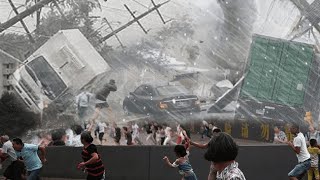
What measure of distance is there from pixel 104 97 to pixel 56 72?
2911 mm

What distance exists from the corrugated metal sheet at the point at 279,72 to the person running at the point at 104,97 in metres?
6.90

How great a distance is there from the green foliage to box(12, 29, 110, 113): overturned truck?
1.37 ft

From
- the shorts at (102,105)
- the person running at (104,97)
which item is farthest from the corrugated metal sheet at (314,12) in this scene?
the shorts at (102,105)

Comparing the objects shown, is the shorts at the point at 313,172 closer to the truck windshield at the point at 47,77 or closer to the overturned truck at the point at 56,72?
the overturned truck at the point at 56,72

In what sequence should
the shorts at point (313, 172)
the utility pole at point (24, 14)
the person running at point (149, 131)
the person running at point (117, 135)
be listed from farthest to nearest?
1. the utility pole at point (24, 14)
2. the person running at point (117, 135)
3. the person running at point (149, 131)
4. the shorts at point (313, 172)

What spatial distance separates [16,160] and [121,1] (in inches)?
960

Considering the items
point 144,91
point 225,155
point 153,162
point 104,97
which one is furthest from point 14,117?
point 225,155

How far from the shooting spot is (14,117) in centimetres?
3111

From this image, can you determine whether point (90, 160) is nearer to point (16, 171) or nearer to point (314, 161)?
point (16, 171)

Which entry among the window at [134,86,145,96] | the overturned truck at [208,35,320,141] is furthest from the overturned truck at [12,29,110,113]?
the overturned truck at [208,35,320,141]

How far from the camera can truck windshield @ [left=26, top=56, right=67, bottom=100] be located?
31938 mm

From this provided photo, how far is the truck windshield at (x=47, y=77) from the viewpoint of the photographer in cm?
3194

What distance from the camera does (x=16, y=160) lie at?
31.1 feet

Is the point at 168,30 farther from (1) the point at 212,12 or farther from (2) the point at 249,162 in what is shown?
(2) the point at 249,162
